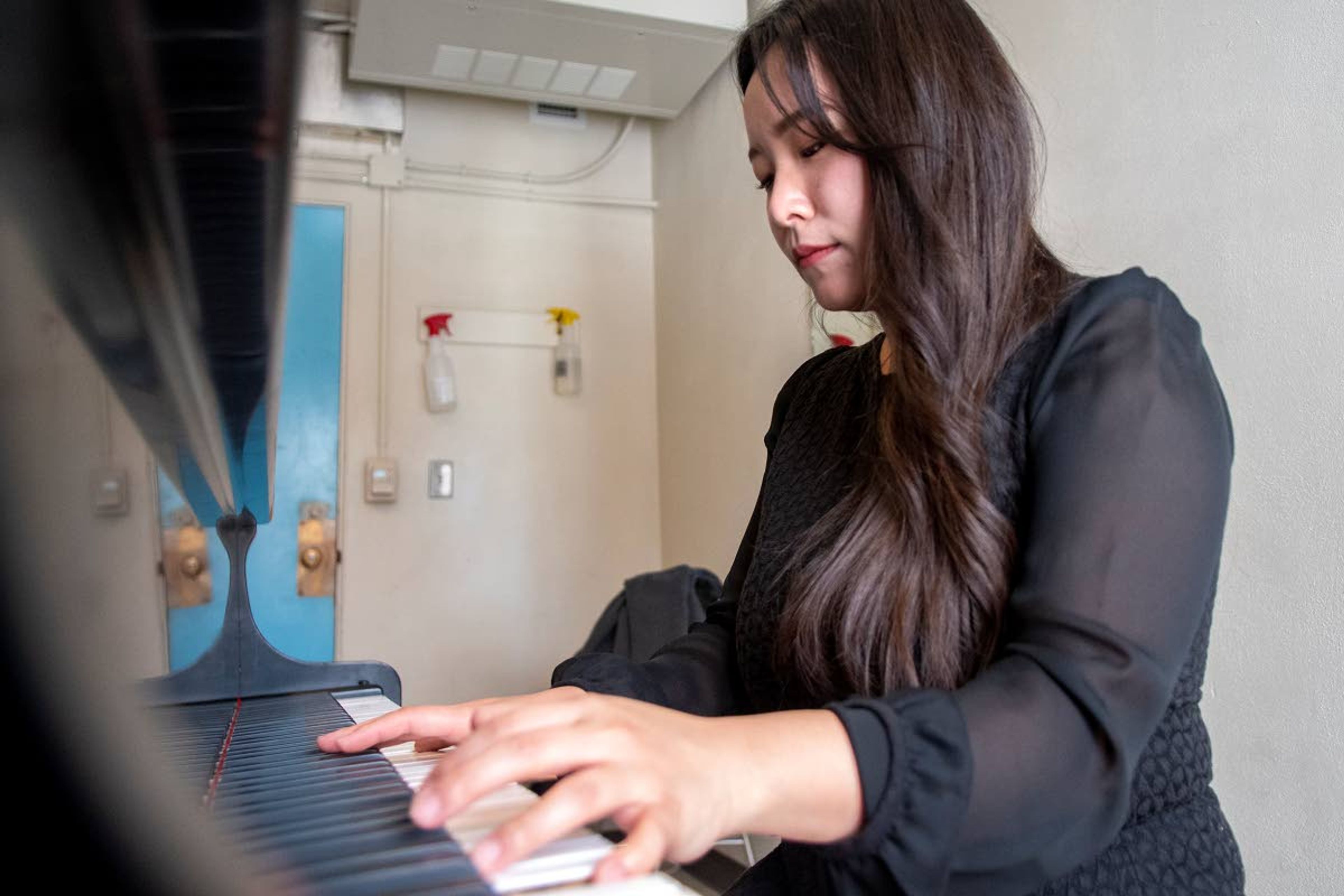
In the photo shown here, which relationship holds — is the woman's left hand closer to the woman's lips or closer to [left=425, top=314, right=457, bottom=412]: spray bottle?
the woman's lips

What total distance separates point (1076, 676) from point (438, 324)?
2.66 meters

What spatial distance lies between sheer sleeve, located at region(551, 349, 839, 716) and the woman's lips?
0.75 ft

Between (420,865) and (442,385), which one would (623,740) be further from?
(442,385)

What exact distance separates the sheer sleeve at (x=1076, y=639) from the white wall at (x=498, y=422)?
8.13 feet

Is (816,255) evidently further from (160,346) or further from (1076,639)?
(160,346)

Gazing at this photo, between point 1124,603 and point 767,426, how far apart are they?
77.4 inches

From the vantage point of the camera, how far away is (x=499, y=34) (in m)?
2.52

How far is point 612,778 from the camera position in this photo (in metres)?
0.36

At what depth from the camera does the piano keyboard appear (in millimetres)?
323

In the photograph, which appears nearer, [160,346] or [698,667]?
[160,346]

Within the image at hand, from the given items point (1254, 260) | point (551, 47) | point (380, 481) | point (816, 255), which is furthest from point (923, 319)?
point (380, 481)

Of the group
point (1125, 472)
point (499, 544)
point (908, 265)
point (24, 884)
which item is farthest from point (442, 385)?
point (24, 884)

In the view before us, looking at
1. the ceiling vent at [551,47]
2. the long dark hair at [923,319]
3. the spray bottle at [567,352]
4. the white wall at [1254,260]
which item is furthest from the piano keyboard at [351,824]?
the spray bottle at [567,352]

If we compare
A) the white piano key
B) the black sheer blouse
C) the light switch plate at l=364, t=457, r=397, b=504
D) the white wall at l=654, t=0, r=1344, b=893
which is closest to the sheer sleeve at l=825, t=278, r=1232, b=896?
the black sheer blouse
